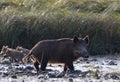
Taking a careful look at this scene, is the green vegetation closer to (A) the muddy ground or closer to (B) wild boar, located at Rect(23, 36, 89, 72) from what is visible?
(A) the muddy ground

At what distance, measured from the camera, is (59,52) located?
53.7 ft

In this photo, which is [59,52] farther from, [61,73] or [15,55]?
[15,55]

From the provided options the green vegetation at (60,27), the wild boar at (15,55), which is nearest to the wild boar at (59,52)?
the wild boar at (15,55)

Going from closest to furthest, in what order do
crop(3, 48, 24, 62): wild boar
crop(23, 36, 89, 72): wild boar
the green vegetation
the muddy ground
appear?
the muddy ground → crop(23, 36, 89, 72): wild boar → crop(3, 48, 24, 62): wild boar → the green vegetation

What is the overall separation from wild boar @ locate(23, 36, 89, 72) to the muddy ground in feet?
0.93

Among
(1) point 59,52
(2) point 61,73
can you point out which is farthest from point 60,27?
(2) point 61,73

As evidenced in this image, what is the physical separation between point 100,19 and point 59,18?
1364 millimetres

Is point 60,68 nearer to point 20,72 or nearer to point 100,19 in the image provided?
point 20,72

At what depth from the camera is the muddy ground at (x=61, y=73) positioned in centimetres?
1506

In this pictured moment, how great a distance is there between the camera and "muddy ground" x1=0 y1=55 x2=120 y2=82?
1506 centimetres

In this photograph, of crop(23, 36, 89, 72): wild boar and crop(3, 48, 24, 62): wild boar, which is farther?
crop(3, 48, 24, 62): wild boar

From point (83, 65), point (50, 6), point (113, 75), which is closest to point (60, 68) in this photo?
point (83, 65)

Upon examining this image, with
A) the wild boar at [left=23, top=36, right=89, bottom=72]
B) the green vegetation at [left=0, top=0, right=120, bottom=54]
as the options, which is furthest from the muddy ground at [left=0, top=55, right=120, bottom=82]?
the green vegetation at [left=0, top=0, right=120, bottom=54]

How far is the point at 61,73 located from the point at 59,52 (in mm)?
853
